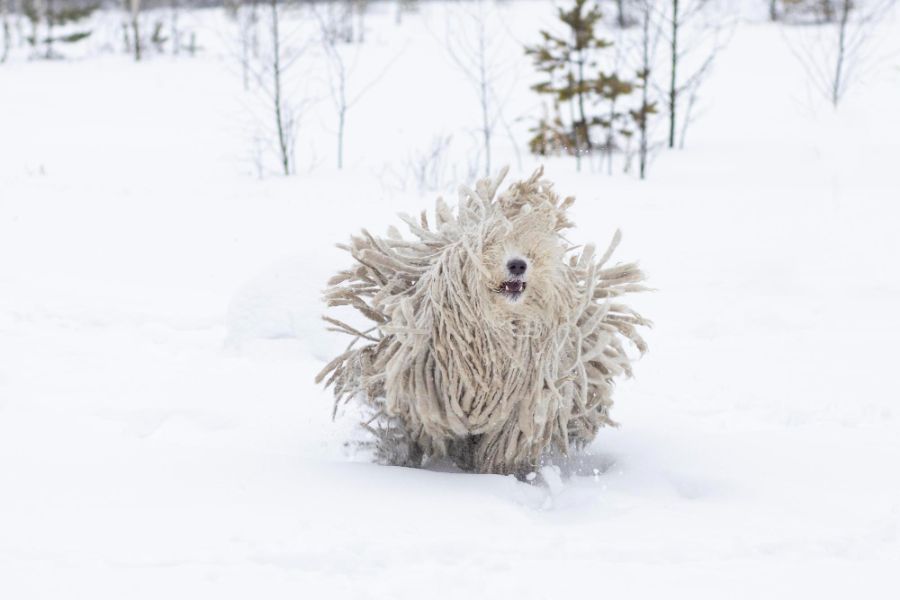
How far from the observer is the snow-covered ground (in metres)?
2.37

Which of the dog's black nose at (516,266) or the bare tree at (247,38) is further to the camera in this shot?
the bare tree at (247,38)

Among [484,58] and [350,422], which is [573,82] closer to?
[484,58]

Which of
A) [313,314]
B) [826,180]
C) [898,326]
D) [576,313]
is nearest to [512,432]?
[576,313]

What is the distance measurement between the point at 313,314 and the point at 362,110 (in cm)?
1067

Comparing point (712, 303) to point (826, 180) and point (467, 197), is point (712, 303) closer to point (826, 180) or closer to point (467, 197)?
point (467, 197)

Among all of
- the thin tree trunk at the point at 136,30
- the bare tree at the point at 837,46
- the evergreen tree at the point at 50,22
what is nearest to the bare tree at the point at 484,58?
the bare tree at the point at 837,46

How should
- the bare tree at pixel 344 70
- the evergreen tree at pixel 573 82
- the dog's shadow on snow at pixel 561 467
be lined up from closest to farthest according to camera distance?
the dog's shadow on snow at pixel 561 467, the evergreen tree at pixel 573 82, the bare tree at pixel 344 70

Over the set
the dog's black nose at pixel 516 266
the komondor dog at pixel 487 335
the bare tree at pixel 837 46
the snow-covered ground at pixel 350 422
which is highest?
the bare tree at pixel 837 46

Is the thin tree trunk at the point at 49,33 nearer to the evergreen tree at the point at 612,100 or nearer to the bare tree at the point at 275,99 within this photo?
the bare tree at the point at 275,99

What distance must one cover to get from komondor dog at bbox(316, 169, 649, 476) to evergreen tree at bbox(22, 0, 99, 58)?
57.8ft

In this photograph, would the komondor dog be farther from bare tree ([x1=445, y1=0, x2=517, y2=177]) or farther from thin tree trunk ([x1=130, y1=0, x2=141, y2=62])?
thin tree trunk ([x1=130, y1=0, x2=141, y2=62])

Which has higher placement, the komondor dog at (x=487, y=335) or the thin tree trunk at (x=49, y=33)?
the thin tree trunk at (x=49, y=33)

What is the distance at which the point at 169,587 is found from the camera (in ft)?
7.23

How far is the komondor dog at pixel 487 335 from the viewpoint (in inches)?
111
